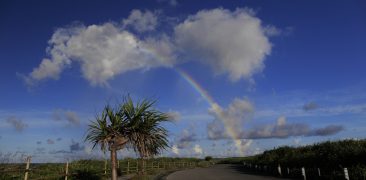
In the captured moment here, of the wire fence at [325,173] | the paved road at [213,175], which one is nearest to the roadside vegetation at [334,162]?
the wire fence at [325,173]

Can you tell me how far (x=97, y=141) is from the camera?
54.7 feet

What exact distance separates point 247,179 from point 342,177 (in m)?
6.95

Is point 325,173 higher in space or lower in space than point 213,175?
lower

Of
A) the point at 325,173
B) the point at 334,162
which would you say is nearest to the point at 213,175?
the point at 334,162

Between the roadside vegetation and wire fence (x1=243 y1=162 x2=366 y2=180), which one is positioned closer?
wire fence (x1=243 y1=162 x2=366 y2=180)

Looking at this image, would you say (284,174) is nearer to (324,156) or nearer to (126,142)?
(324,156)

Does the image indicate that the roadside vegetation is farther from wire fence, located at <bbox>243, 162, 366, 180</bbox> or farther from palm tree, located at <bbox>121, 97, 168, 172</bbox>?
palm tree, located at <bbox>121, 97, 168, 172</bbox>

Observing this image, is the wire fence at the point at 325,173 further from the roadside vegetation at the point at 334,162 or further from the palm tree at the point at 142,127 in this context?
the palm tree at the point at 142,127

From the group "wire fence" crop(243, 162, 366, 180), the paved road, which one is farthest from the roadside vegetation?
the paved road

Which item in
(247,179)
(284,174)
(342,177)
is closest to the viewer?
(342,177)

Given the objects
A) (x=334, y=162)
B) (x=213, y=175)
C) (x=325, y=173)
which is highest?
(x=334, y=162)

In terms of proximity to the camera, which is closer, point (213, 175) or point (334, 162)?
point (334, 162)

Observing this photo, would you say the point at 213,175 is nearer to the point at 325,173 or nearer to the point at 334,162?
the point at 334,162

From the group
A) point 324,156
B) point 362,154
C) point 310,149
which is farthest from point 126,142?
point 310,149
